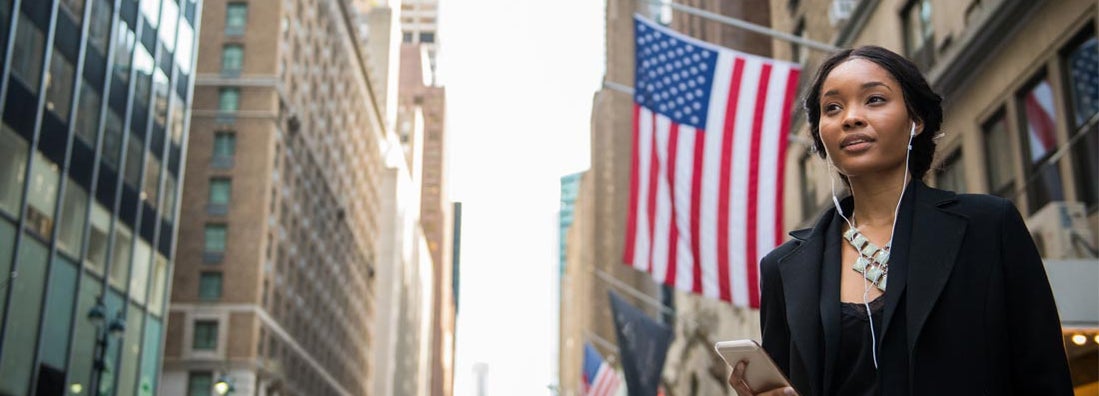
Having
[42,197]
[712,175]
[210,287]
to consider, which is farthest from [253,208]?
[712,175]

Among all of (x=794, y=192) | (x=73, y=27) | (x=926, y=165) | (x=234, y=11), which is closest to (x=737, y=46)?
(x=794, y=192)

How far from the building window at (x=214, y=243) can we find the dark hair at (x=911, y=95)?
6939cm

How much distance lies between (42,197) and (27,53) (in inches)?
166

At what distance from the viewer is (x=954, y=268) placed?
3.04 meters

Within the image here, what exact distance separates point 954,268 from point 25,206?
3489 centimetres

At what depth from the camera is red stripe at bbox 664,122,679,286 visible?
64.3ft

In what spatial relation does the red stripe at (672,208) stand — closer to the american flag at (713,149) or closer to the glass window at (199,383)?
the american flag at (713,149)

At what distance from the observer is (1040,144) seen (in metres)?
19.7

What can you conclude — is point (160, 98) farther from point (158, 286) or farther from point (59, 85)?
point (59, 85)

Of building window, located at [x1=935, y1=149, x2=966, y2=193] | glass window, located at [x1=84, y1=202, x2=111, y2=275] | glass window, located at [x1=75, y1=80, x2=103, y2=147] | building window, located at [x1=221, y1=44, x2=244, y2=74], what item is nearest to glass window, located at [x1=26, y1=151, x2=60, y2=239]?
glass window, located at [x1=75, y1=80, x2=103, y2=147]

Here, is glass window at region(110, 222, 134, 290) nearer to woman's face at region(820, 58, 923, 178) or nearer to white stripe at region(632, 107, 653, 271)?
white stripe at region(632, 107, 653, 271)

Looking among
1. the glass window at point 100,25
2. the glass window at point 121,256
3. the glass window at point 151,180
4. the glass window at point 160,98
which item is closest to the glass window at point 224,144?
the glass window at point 160,98

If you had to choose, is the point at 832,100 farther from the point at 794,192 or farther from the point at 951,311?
the point at 794,192

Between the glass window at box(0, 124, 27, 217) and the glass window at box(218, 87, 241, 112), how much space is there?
38667 mm
